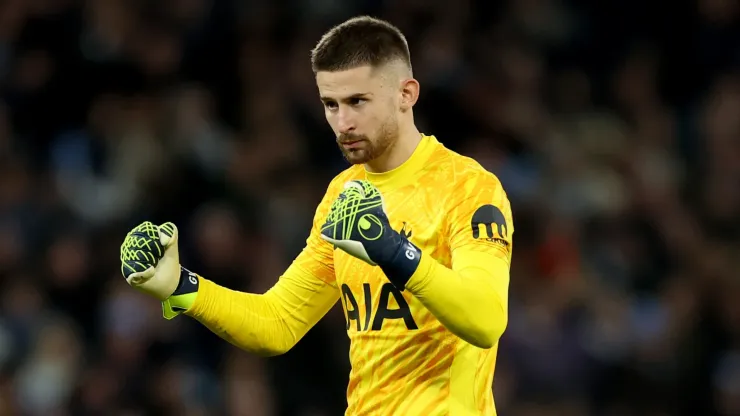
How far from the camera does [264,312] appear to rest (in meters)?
5.00

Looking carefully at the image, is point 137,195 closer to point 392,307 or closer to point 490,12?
point 490,12

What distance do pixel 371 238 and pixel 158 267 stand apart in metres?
1.09

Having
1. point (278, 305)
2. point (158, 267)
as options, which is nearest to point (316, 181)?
point (278, 305)

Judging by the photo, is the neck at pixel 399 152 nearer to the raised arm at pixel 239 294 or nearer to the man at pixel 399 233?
the man at pixel 399 233

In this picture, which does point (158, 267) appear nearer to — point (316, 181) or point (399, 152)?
point (399, 152)

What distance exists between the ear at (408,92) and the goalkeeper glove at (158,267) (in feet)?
3.22

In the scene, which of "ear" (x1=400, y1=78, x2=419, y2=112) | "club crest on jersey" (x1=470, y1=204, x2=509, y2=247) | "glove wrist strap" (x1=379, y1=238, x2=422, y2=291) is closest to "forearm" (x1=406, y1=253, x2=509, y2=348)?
"glove wrist strap" (x1=379, y1=238, x2=422, y2=291)

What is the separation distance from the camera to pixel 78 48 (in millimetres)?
10844

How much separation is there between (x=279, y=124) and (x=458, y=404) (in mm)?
6208

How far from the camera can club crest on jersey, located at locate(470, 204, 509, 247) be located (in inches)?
170

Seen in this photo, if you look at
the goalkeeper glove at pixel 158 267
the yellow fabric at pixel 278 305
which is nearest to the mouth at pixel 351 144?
the yellow fabric at pixel 278 305

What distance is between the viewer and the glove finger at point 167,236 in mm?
4672

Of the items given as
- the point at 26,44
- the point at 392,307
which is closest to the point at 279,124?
the point at 26,44

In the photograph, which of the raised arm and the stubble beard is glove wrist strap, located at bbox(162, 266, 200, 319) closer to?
the raised arm
